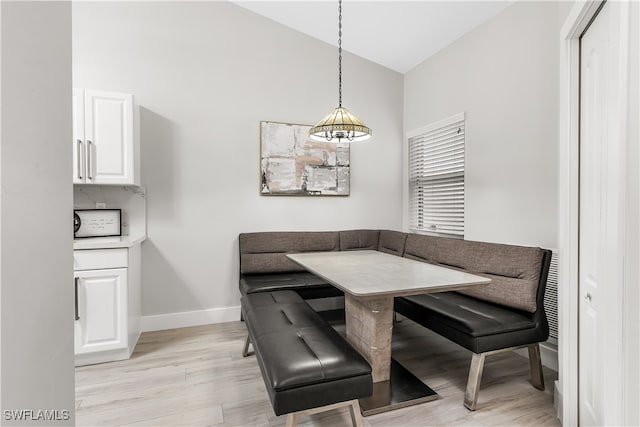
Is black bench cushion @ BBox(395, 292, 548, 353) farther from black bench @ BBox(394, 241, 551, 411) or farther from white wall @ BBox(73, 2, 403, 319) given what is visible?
white wall @ BBox(73, 2, 403, 319)

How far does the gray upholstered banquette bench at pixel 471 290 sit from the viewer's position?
190cm

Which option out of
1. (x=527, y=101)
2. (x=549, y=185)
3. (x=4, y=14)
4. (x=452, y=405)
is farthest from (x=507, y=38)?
(x=4, y=14)

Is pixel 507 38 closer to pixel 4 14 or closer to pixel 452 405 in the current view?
pixel 452 405

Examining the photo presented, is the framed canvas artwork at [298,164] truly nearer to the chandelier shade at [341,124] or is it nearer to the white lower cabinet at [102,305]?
the chandelier shade at [341,124]

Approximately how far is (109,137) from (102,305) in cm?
134

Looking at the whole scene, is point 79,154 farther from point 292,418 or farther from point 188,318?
point 292,418

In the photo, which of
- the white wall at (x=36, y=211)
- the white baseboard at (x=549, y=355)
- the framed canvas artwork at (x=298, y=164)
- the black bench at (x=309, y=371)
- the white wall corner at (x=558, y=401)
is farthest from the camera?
the framed canvas artwork at (x=298, y=164)

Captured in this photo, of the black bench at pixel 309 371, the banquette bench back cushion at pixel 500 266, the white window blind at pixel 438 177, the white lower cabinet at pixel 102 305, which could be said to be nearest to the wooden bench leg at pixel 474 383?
the banquette bench back cushion at pixel 500 266

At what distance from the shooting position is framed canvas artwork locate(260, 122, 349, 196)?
11.3ft

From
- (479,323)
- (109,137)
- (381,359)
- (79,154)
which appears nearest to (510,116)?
(479,323)

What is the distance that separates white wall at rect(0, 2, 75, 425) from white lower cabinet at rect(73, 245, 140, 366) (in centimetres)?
212

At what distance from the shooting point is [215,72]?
128 inches

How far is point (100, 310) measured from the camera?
239cm

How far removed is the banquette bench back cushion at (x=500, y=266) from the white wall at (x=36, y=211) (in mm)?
2356
